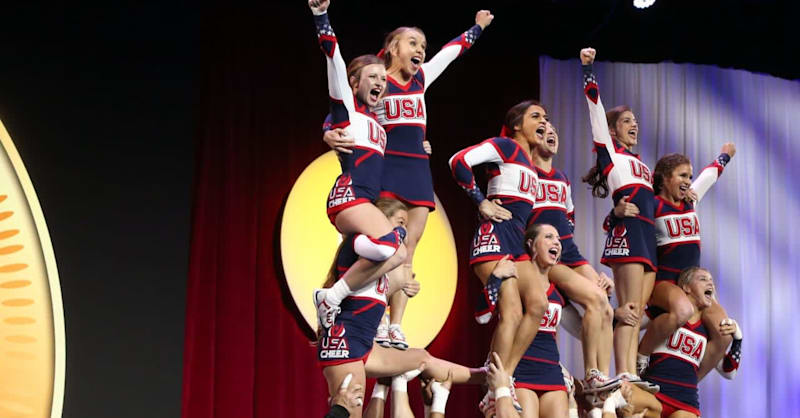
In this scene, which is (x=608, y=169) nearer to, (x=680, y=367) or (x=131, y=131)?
(x=680, y=367)

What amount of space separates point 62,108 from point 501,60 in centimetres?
363

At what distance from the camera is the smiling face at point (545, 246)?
533 centimetres

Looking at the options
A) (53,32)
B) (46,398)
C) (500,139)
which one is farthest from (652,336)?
(53,32)

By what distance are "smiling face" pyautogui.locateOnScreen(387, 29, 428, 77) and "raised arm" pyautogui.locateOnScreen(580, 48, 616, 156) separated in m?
1.28

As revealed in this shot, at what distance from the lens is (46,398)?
5559 mm

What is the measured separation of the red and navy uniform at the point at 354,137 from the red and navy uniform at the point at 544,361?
134 centimetres

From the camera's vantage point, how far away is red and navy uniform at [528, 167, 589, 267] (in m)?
5.65

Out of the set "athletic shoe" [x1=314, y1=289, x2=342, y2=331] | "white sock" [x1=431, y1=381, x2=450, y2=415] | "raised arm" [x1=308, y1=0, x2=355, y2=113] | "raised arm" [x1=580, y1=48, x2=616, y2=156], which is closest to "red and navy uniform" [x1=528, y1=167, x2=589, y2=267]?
"raised arm" [x1=580, y1=48, x2=616, y2=156]

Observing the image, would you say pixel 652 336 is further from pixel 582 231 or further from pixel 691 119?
pixel 691 119

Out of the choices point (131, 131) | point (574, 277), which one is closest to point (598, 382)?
point (574, 277)

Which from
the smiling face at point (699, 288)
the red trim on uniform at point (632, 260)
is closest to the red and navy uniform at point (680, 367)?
the smiling face at point (699, 288)

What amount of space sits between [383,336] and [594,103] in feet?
6.79

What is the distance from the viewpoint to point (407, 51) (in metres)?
5.15

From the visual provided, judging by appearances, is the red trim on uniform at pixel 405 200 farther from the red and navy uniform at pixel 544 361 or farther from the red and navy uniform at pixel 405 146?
the red and navy uniform at pixel 544 361
